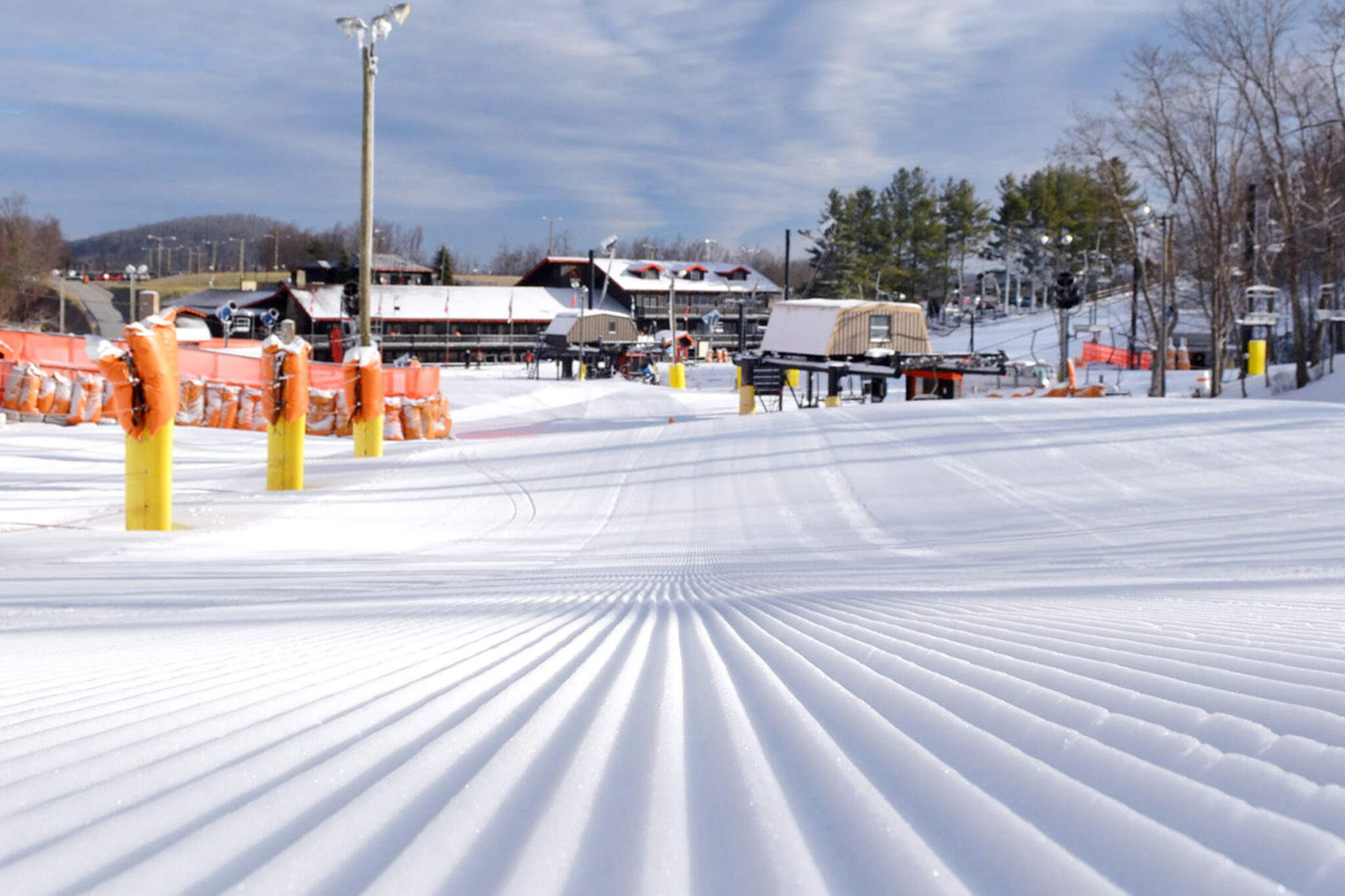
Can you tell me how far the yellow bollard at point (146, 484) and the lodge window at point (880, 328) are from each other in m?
29.6

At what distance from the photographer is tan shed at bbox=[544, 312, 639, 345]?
200 ft

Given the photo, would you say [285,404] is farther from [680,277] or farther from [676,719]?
[680,277]

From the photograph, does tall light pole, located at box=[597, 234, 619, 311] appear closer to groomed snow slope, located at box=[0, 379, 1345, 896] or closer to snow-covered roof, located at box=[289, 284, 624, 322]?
snow-covered roof, located at box=[289, 284, 624, 322]

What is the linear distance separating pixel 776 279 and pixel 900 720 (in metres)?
143

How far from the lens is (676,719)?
3.10 meters

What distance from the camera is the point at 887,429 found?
19.3 m

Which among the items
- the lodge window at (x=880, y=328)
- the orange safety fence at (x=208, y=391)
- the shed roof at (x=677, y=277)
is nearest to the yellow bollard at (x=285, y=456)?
the orange safety fence at (x=208, y=391)

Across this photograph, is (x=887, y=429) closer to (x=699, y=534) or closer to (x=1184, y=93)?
(x=699, y=534)

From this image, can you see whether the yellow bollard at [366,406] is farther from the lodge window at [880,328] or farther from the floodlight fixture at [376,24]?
the lodge window at [880,328]

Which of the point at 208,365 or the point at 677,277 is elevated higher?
the point at 677,277

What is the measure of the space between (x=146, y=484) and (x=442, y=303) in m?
64.3

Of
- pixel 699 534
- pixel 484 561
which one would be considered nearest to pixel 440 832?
pixel 484 561

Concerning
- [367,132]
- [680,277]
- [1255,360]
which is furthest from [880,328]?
[680,277]

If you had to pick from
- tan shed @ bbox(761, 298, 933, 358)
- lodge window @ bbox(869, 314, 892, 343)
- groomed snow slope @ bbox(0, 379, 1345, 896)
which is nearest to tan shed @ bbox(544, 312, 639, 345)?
tan shed @ bbox(761, 298, 933, 358)
